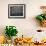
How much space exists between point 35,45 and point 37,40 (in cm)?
23

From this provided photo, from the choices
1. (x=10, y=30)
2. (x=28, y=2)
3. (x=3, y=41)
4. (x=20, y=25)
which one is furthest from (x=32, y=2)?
(x=3, y=41)

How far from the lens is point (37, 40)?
374cm

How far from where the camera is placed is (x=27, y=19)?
3.80m

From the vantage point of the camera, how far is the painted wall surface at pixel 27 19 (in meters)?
3.80

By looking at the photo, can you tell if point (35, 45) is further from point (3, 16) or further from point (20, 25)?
point (3, 16)

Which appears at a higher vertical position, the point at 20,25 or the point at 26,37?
the point at 20,25

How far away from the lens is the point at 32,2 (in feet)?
12.5

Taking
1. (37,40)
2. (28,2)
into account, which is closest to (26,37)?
(37,40)

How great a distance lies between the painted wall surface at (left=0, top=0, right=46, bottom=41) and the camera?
3.80 metres

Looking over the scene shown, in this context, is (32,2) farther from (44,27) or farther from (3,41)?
(3,41)

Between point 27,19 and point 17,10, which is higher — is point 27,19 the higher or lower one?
the lower one

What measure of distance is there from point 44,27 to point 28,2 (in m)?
0.67

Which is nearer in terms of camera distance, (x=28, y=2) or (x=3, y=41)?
(x=3, y=41)

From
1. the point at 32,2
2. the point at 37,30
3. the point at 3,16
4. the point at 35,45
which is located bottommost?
the point at 35,45
